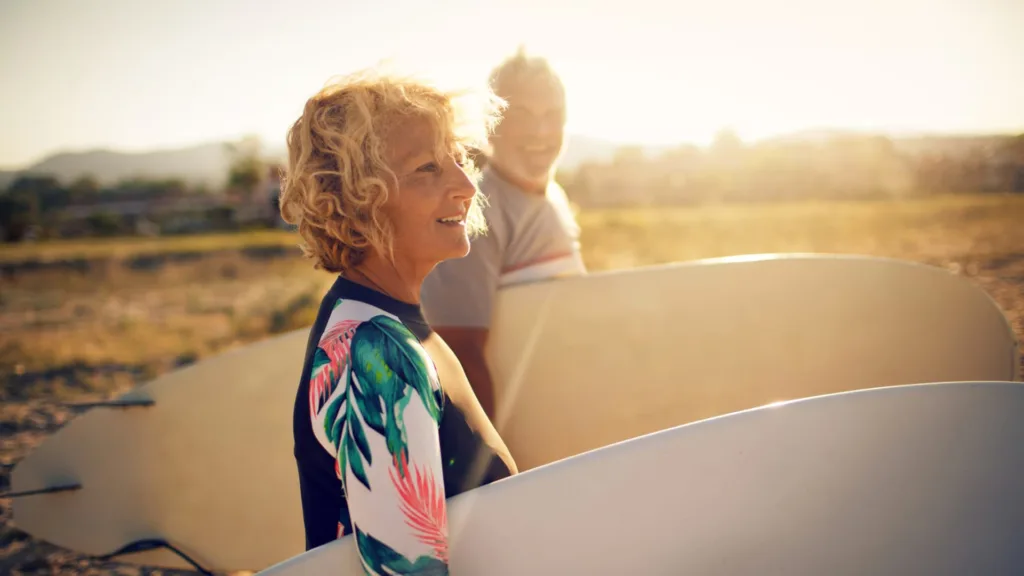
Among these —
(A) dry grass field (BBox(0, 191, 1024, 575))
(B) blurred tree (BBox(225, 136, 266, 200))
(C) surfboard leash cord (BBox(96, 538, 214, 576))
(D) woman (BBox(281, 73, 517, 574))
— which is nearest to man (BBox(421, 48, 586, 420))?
(D) woman (BBox(281, 73, 517, 574))

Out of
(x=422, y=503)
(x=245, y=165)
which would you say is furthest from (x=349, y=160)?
(x=245, y=165)

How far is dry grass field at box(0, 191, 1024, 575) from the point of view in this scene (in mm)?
4070

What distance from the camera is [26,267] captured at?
1219 centimetres

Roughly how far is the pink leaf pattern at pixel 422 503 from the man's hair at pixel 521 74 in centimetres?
147

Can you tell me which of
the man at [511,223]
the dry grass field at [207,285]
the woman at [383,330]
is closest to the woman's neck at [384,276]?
the woman at [383,330]

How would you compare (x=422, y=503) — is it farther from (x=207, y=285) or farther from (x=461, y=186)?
(x=207, y=285)

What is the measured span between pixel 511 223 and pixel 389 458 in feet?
4.22

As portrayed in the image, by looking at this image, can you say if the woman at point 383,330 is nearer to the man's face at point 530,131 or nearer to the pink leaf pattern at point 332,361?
the pink leaf pattern at point 332,361

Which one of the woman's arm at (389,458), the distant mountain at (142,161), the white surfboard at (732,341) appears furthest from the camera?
the distant mountain at (142,161)

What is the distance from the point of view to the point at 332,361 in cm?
92

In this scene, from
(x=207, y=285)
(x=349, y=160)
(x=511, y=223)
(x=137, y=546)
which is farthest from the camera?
(x=207, y=285)

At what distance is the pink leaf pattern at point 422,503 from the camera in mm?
845

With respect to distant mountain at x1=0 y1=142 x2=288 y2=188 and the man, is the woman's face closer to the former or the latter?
the man

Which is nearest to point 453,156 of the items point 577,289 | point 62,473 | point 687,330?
point 577,289
